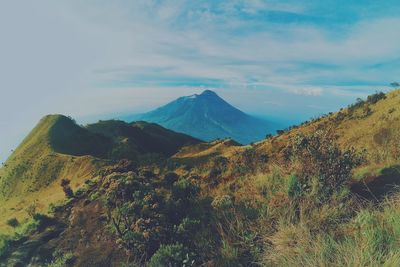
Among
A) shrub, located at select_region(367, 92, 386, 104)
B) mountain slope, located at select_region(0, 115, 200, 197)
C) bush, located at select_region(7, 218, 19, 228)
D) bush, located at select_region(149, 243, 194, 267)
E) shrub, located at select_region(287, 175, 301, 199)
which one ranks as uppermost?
shrub, located at select_region(367, 92, 386, 104)

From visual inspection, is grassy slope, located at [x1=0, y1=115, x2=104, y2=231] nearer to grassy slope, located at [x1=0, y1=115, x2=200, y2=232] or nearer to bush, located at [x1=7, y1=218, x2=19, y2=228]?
grassy slope, located at [x1=0, y1=115, x2=200, y2=232]

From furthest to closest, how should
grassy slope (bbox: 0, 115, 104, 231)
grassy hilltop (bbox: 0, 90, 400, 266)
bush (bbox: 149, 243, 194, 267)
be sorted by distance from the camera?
grassy slope (bbox: 0, 115, 104, 231) → bush (bbox: 149, 243, 194, 267) → grassy hilltop (bbox: 0, 90, 400, 266)

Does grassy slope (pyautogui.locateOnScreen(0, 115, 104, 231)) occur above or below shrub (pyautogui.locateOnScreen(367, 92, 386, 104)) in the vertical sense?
below

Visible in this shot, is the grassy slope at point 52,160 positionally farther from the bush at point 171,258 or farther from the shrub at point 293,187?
the shrub at point 293,187

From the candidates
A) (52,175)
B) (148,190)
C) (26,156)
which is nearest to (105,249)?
(148,190)

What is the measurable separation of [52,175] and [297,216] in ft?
155

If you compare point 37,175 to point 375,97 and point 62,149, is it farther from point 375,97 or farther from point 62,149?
point 375,97

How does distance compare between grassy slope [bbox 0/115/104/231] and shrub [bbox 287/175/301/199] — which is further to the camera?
grassy slope [bbox 0/115/104/231]

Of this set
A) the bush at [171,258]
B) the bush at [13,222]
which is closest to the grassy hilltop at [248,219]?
the bush at [171,258]

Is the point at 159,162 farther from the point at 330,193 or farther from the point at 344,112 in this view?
the point at 330,193

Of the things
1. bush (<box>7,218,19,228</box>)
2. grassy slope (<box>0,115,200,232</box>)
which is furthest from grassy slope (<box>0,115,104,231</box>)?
bush (<box>7,218,19,228</box>)

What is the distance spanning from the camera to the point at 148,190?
1562 centimetres

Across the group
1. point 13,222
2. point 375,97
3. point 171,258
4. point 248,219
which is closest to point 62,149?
point 13,222

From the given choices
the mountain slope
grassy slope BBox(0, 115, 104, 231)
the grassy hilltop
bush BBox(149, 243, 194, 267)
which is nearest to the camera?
the grassy hilltop
